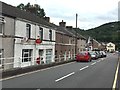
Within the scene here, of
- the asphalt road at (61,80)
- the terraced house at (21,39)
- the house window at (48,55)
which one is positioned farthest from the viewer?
the house window at (48,55)

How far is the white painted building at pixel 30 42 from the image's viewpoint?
95.4 feet

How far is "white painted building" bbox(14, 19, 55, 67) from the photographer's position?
29070 millimetres

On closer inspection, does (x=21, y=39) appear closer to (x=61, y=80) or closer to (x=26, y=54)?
(x=26, y=54)

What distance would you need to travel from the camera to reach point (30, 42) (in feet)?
108

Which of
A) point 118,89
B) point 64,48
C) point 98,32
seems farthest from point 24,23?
point 98,32

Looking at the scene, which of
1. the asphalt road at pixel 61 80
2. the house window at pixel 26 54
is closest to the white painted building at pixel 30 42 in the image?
the house window at pixel 26 54

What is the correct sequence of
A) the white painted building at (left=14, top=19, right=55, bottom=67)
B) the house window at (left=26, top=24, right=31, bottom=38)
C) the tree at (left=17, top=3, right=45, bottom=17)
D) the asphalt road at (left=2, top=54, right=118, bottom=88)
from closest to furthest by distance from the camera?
1. the asphalt road at (left=2, top=54, right=118, bottom=88)
2. the white painted building at (left=14, top=19, right=55, bottom=67)
3. the house window at (left=26, top=24, right=31, bottom=38)
4. the tree at (left=17, top=3, right=45, bottom=17)

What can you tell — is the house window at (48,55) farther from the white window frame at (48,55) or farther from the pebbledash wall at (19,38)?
the pebbledash wall at (19,38)

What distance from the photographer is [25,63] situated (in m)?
30.3

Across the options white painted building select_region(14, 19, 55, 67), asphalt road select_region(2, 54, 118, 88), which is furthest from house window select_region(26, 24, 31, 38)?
asphalt road select_region(2, 54, 118, 88)

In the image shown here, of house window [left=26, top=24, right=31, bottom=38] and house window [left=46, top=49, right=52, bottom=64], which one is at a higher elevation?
house window [left=26, top=24, right=31, bottom=38]

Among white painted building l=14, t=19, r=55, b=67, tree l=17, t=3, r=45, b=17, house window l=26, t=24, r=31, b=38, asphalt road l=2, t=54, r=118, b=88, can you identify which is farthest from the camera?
tree l=17, t=3, r=45, b=17

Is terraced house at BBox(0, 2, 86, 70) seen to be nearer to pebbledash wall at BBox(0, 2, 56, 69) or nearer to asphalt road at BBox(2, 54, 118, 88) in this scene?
pebbledash wall at BBox(0, 2, 56, 69)

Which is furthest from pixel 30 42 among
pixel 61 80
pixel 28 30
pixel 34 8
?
pixel 34 8
